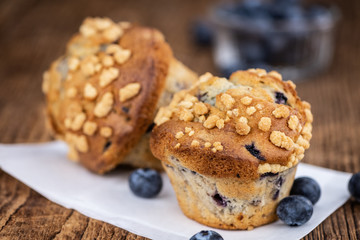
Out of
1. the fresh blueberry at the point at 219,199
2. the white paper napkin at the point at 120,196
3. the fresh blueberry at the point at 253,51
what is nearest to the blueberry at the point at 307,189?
the white paper napkin at the point at 120,196

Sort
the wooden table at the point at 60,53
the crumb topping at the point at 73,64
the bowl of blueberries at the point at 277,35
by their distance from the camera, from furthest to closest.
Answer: the bowl of blueberries at the point at 277,35
the crumb topping at the point at 73,64
the wooden table at the point at 60,53

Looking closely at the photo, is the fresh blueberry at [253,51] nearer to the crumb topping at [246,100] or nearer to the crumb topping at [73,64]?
the crumb topping at [73,64]

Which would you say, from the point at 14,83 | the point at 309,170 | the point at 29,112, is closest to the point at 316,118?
the point at 309,170

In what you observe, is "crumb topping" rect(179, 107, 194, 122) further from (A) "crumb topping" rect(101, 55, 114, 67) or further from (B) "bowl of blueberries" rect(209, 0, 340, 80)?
(B) "bowl of blueberries" rect(209, 0, 340, 80)

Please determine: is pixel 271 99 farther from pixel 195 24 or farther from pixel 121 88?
pixel 195 24

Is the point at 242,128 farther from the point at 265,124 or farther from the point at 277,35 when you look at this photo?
the point at 277,35

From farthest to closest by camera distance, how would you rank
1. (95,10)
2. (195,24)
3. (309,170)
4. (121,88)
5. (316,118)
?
(95,10), (195,24), (316,118), (309,170), (121,88)

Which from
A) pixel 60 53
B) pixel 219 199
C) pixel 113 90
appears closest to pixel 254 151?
pixel 219 199

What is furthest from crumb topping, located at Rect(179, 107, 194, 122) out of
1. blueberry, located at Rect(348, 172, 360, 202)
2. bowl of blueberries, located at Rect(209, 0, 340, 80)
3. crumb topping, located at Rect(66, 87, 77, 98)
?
bowl of blueberries, located at Rect(209, 0, 340, 80)
